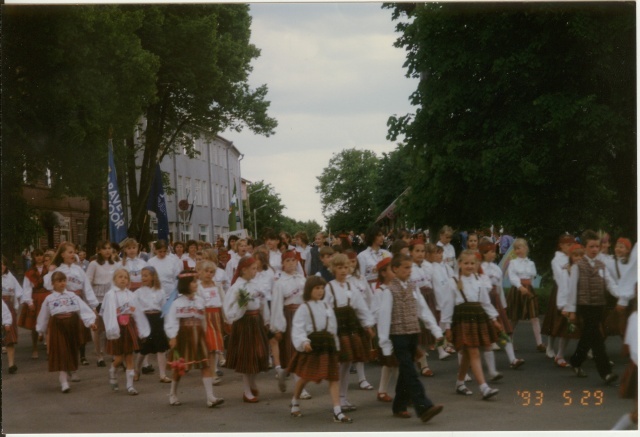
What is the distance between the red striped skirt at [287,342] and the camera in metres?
12.2

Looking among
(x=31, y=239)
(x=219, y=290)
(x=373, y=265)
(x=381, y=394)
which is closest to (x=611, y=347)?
(x=373, y=265)

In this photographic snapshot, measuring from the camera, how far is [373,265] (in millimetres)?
13578

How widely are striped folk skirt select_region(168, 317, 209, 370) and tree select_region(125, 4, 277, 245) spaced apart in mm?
17191

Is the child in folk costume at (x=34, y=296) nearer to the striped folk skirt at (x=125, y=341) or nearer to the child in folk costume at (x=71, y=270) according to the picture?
the child in folk costume at (x=71, y=270)

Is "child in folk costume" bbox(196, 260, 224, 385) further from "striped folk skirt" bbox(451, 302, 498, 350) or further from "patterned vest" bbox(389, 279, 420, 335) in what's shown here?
"striped folk skirt" bbox(451, 302, 498, 350)

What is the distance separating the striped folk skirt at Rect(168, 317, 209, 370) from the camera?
10906mm

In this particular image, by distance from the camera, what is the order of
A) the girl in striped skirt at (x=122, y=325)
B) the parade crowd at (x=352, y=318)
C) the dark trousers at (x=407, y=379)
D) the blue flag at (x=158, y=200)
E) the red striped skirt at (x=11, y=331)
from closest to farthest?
the dark trousers at (x=407, y=379) < the parade crowd at (x=352, y=318) < the girl in striped skirt at (x=122, y=325) < the red striped skirt at (x=11, y=331) < the blue flag at (x=158, y=200)

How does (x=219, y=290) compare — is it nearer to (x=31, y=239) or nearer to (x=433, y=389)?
(x=433, y=389)

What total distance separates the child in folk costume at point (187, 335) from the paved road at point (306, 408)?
38 cm

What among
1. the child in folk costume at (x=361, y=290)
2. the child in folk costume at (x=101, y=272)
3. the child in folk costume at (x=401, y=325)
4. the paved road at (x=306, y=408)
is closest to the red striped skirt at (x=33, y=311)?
the child in folk costume at (x=101, y=272)

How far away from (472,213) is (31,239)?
9127 mm

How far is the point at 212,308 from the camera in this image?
12297 millimetres

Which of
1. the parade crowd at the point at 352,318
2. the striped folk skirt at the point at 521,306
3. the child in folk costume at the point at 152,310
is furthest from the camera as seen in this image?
the striped folk skirt at the point at 521,306

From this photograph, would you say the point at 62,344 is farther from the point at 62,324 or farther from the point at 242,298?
the point at 242,298
